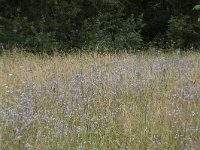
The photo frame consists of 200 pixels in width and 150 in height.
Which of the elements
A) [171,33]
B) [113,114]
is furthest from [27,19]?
[113,114]

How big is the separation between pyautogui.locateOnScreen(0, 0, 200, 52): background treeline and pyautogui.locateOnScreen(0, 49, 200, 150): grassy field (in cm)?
664

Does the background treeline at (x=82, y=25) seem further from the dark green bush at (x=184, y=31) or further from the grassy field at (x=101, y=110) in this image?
the grassy field at (x=101, y=110)

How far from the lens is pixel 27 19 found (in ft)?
46.7

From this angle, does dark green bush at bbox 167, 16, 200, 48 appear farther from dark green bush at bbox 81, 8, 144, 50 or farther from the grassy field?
the grassy field

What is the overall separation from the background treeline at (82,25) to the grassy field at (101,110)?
6637 mm

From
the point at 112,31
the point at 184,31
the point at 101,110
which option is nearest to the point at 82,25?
the point at 112,31

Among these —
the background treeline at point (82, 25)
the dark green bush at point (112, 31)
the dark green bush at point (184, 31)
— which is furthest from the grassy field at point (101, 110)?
the dark green bush at point (184, 31)

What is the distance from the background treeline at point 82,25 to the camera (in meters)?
13.7

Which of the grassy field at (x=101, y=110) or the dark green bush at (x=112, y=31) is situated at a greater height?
the grassy field at (x=101, y=110)

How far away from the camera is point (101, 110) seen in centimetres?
477

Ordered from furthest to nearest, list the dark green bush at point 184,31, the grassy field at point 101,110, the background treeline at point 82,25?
the dark green bush at point 184,31
the background treeline at point 82,25
the grassy field at point 101,110

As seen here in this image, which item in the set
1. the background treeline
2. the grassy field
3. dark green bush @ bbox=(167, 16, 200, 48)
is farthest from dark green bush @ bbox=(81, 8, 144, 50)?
the grassy field

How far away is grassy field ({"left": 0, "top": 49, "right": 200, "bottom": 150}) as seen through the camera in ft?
12.8

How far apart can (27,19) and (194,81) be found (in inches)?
366
